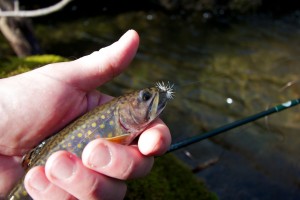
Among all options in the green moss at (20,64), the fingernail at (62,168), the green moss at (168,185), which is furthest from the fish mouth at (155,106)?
the green moss at (20,64)

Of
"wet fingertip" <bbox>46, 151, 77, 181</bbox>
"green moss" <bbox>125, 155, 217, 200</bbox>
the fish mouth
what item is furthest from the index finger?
"green moss" <bbox>125, 155, 217, 200</bbox>

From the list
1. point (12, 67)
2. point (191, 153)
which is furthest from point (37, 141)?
point (191, 153)

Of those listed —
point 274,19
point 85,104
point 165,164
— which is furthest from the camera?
point 274,19

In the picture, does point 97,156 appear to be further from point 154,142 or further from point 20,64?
point 20,64

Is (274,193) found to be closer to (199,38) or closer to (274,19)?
(199,38)

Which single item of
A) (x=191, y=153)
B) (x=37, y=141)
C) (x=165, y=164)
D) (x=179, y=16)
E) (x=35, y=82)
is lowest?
(x=179, y=16)

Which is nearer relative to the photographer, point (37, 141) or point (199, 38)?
point (37, 141)
